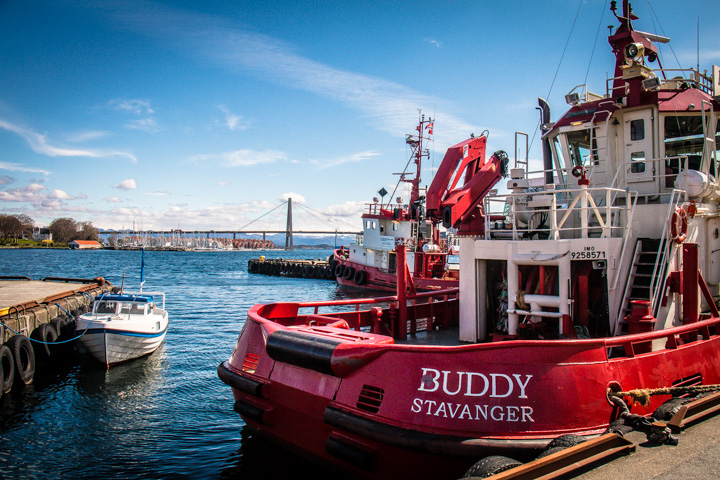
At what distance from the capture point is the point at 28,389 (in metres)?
11.9

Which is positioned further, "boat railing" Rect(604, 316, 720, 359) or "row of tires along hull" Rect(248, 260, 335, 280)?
"row of tires along hull" Rect(248, 260, 335, 280)

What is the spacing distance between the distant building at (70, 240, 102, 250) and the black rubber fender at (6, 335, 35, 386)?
534ft

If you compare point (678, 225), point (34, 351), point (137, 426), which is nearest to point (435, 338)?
point (678, 225)

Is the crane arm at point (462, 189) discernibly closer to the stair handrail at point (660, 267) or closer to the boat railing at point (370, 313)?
A: the boat railing at point (370, 313)

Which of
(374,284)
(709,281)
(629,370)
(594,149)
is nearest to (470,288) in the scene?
(629,370)

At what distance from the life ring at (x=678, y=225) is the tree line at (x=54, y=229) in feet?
554

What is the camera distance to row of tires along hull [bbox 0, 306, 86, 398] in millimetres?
11312

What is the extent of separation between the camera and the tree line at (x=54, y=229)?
142 metres

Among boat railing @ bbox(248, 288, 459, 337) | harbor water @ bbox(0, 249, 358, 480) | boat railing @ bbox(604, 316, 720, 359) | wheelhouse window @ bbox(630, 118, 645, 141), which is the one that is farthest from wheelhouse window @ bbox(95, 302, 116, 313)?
wheelhouse window @ bbox(630, 118, 645, 141)

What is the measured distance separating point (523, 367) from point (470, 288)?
3124 mm

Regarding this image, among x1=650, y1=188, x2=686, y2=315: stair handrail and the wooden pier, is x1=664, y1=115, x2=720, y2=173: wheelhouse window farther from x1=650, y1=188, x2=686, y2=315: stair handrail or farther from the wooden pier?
the wooden pier

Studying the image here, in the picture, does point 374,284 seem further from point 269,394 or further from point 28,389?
point 269,394

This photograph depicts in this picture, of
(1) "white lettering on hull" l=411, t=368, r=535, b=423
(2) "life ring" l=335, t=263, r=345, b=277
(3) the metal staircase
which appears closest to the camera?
(1) "white lettering on hull" l=411, t=368, r=535, b=423

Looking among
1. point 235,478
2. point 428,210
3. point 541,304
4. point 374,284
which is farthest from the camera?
point 374,284
